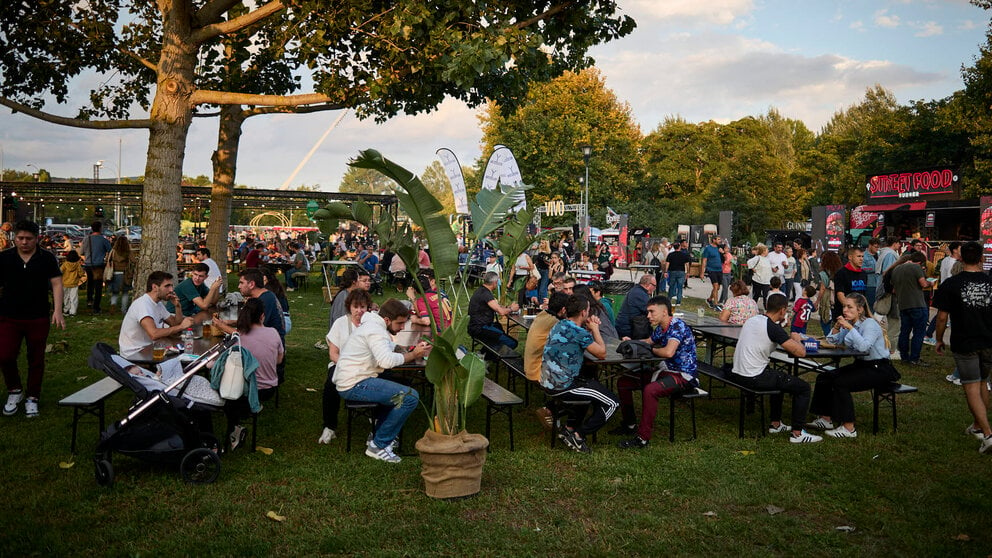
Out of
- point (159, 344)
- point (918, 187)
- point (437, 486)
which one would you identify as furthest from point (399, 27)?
point (918, 187)

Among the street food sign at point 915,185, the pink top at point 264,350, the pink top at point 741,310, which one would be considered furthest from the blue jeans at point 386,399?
the street food sign at point 915,185

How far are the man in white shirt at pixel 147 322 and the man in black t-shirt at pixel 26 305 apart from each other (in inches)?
33.2

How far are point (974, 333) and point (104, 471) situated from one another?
724cm

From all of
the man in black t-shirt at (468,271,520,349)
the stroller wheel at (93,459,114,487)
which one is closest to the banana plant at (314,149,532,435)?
the stroller wheel at (93,459,114,487)

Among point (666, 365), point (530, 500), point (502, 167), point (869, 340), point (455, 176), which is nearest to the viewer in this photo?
point (530, 500)

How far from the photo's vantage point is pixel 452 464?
505 centimetres

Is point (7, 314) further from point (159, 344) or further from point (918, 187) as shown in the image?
point (918, 187)

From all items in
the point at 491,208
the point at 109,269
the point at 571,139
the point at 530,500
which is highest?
the point at 571,139

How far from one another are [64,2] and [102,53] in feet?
3.49

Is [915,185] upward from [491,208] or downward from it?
upward

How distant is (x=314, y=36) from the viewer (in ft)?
30.5

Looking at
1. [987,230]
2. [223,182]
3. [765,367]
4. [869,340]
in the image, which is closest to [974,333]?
[869,340]

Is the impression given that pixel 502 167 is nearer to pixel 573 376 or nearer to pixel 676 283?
pixel 676 283

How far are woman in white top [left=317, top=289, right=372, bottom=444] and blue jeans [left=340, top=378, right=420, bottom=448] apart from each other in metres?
0.54
